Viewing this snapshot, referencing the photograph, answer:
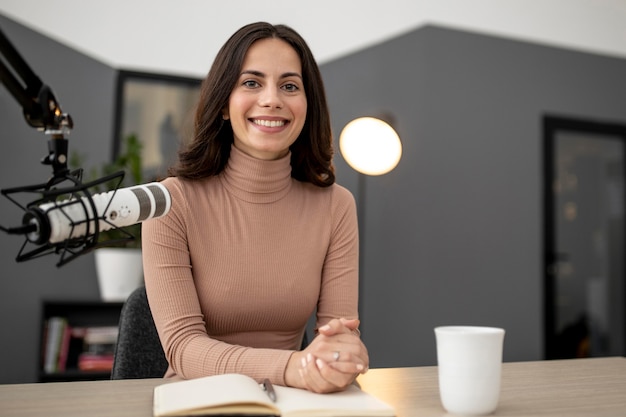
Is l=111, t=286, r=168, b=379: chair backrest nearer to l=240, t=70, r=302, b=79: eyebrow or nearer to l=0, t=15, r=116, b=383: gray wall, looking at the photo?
l=240, t=70, r=302, b=79: eyebrow

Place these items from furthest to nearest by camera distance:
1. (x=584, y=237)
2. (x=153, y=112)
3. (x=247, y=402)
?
(x=584, y=237), (x=153, y=112), (x=247, y=402)

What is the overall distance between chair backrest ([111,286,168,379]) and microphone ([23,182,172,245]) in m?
0.69

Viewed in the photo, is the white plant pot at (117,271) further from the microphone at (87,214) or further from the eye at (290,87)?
the microphone at (87,214)

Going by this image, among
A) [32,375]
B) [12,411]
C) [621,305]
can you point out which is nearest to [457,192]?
[621,305]

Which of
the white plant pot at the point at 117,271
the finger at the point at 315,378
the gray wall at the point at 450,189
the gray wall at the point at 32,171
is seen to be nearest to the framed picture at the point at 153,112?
the gray wall at the point at 32,171

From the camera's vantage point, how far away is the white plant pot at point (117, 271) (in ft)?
10.6

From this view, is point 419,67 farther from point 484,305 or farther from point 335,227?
point 335,227

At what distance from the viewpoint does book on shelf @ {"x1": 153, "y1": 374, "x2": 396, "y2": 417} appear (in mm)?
804

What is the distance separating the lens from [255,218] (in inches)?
59.6

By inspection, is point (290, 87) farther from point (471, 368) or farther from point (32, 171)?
point (32, 171)

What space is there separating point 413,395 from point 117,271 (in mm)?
2505

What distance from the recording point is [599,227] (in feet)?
16.7

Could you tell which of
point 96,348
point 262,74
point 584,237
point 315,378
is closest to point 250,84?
point 262,74

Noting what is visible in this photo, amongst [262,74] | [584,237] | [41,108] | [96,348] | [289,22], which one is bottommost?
[96,348]
